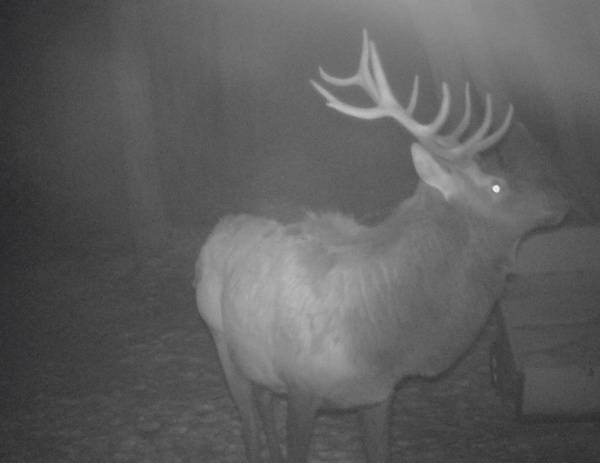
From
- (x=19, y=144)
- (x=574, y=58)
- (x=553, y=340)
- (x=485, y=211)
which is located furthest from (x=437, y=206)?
(x=19, y=144)

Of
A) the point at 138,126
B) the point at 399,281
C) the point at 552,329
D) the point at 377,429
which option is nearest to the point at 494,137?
the point at 399,281

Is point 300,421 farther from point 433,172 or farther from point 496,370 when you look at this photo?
point 496,370

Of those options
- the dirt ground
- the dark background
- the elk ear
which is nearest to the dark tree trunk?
the dark background

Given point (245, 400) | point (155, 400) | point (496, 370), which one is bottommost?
point (496, 370)

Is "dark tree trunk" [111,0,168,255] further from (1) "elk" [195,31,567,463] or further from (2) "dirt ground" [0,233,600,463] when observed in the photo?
(1) "elk" [195,31,567,463]

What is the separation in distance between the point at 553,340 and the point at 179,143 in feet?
23.1

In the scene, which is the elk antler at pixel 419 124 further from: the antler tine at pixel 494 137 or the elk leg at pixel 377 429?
the elk leg at pixel 377 429

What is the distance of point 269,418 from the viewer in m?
5.14

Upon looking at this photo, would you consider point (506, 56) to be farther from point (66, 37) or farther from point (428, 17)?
point (66, 37)

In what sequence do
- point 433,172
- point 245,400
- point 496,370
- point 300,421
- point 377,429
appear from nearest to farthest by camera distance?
point 433,172
point 300,421
point 377,429
point 245,400
point 496,370

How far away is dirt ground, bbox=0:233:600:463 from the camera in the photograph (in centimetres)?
535

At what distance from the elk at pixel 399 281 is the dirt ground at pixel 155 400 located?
1.27 meters

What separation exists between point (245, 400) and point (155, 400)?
57.7 inches

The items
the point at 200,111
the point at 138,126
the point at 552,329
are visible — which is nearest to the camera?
the point at 552,329
